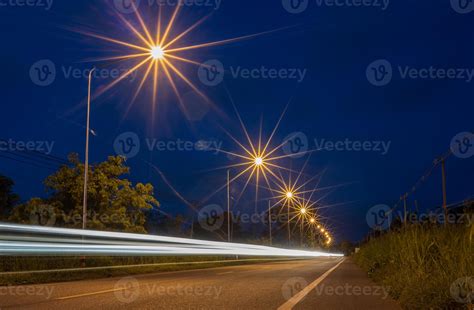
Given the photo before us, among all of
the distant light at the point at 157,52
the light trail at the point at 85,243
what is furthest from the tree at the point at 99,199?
the distant light at the point at 157,52

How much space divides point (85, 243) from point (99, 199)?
10480mm

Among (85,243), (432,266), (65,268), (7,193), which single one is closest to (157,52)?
(85,243)

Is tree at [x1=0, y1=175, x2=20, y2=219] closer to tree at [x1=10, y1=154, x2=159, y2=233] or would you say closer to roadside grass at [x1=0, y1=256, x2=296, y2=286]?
tree at [x1=10, y1=154, x2=159, y2=233]

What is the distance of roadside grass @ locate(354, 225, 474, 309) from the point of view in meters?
8.27

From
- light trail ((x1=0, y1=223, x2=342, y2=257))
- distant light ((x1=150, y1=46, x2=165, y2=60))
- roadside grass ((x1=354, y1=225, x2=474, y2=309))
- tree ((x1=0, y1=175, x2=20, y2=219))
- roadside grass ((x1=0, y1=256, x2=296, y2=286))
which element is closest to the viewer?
roadside grass ((x1=354, y1=225, x2=474, y2=309))

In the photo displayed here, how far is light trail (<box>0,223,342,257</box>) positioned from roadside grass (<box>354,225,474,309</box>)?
11.7m

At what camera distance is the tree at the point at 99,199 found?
30439 mm

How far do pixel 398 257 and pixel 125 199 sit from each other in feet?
73.6

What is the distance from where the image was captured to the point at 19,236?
1836 centimetres

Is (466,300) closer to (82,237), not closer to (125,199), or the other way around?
(82,237)

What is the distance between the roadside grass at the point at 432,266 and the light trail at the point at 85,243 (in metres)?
11.7

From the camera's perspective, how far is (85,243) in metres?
22.8

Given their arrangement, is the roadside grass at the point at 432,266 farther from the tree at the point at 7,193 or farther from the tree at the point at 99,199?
the tree at the point at 7,193

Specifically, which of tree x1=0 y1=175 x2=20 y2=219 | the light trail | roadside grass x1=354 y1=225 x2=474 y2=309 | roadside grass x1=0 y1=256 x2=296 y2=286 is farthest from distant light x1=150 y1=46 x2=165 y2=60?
tree x1=0 y1=175 x2=20 y2=219
